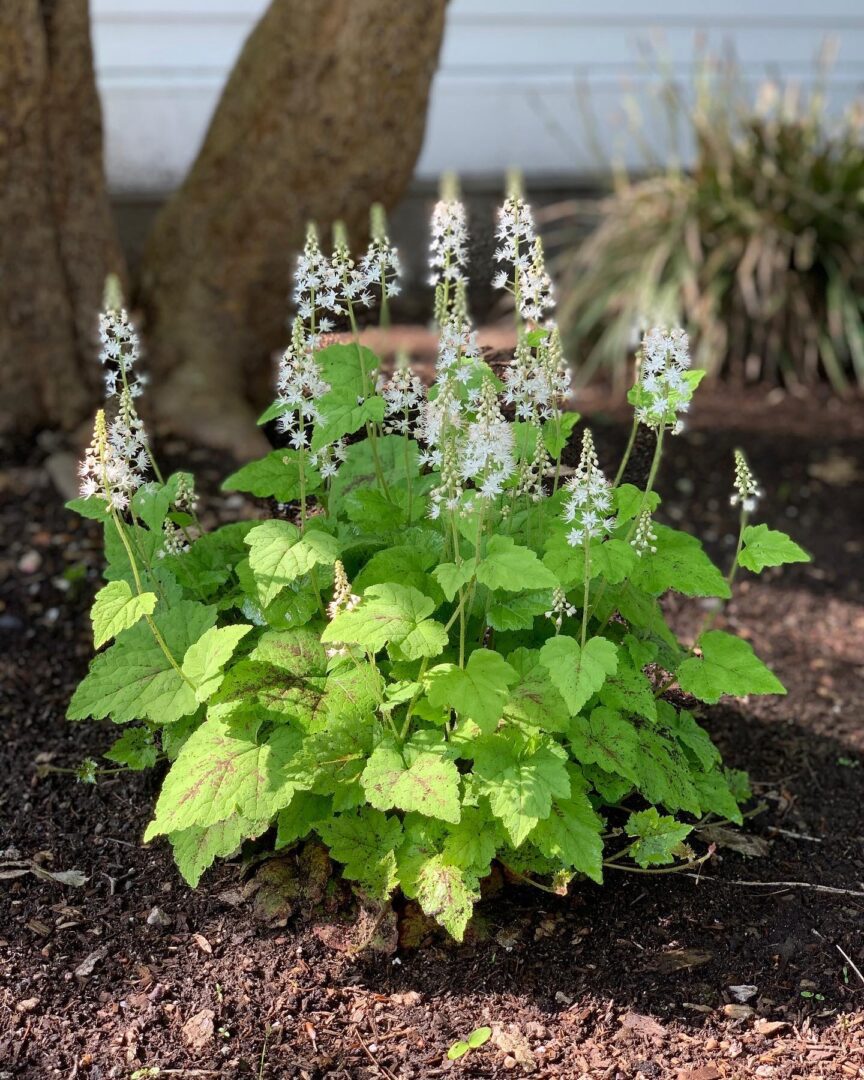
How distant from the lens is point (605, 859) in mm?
2475

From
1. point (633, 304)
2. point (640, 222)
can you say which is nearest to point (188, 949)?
point (633, 304)

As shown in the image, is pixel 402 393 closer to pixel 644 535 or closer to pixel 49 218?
pixel 644 535

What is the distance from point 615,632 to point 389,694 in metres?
0.54

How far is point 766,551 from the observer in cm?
218

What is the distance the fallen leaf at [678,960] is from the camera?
228cm

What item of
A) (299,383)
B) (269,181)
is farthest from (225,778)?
(269,181)

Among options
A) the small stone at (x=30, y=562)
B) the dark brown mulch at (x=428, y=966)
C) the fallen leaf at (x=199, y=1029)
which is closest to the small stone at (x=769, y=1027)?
the dark brown mulch at (x=428, y=966)

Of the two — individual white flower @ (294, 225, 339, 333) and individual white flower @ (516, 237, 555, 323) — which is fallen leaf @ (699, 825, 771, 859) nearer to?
individual white flower @ (516, 237, 555, 323)

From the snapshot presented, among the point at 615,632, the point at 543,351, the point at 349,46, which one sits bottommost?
Result: the point at 615,632

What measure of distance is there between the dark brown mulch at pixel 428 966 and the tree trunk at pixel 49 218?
157 centimetres

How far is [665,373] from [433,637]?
0.61m

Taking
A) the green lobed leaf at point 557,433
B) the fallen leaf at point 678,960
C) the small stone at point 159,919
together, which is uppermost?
the green lobed leaf at point 557,433

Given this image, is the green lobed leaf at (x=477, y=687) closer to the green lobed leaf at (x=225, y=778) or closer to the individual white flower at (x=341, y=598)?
the individual white flower at (x=341, y=598)

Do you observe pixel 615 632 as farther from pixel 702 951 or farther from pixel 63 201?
pixel 63 201
